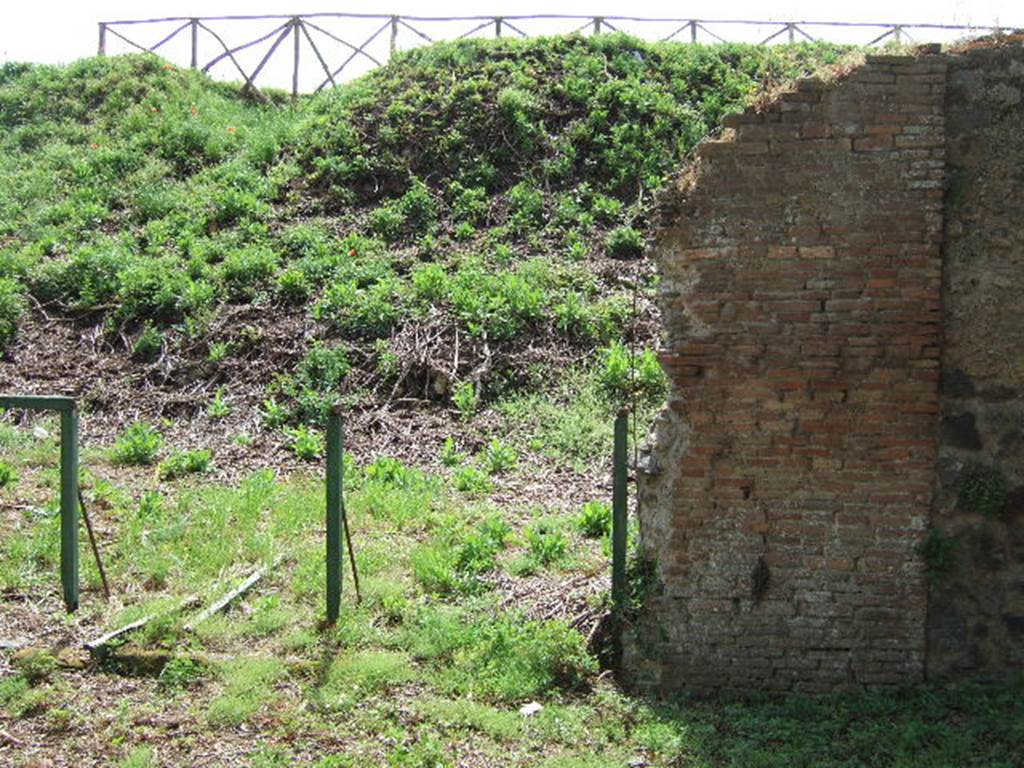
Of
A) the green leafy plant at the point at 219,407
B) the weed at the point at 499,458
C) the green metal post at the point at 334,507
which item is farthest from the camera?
the green leafy plant at the point at 219,407

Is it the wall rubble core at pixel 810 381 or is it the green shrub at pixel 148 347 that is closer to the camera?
the wall rubble core at pixel 810 381

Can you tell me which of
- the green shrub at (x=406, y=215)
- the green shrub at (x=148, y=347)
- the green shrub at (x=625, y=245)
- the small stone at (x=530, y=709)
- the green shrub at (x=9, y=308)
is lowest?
the small stone at (x=530, y=709)

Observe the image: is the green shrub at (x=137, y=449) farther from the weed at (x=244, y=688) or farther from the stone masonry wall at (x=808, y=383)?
the stone masonry wall at (x=808, y=383)

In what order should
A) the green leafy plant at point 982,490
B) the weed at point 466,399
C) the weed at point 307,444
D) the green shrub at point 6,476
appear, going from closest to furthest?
the green leafy plant at point 982,490 < the green shrub at point 6,476 < the weed at point 307,444 < the weed at point 466,399

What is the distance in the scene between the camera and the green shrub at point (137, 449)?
1039 centimetres

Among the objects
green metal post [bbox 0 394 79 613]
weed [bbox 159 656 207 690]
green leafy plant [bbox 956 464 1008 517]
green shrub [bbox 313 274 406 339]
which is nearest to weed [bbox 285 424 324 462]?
green shrub [bbox 313 274 406 339]

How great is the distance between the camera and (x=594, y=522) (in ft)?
27.8

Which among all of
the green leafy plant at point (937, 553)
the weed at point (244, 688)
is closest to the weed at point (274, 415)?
the weed at point (244, 688)

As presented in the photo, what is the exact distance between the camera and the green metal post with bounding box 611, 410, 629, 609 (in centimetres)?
644

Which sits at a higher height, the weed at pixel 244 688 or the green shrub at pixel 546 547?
the green shrub at pixel 546 547

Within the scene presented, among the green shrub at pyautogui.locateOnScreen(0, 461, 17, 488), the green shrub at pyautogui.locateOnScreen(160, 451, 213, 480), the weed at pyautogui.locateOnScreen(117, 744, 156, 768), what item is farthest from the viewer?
the green shrub at pyautogui.locateOnScreen(160, 451, 213, 480)

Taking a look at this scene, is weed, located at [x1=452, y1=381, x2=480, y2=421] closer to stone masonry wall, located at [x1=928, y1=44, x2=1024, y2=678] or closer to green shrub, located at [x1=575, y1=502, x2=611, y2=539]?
green shrub, located at [x1=575, y1=502, x2=611, y2=539]

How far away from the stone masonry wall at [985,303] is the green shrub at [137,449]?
730 centimetres

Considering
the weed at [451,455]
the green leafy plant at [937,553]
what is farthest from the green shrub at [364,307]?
the green leafy plant at [937,553]
